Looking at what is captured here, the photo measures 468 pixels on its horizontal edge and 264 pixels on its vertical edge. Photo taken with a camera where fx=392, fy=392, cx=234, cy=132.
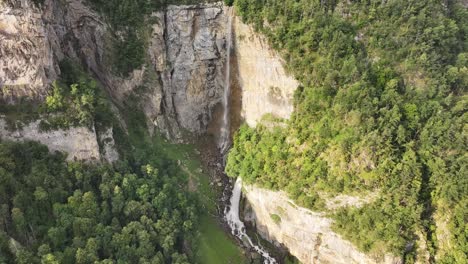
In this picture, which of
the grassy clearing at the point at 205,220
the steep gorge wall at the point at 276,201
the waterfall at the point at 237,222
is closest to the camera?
the steep gorge wall at the point at 276,201

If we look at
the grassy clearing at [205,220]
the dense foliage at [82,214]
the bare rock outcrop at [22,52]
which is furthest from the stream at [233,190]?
the bare rock outcrop at [22,52]

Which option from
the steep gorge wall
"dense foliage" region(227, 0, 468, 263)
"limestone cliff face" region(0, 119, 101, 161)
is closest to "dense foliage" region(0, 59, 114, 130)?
"limestone cliff face" region(0, 119, 101, 161)

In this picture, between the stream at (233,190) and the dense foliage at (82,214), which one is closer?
the dense foliage at (82,214)

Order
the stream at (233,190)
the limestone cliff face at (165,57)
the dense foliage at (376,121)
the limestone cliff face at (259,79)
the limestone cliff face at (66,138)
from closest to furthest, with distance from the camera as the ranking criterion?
the dense foliage at (376,121), the limestone cliff face at (66,138), the limestone cliff face at (165,57), the stream at (233,190), the limestone cliff face at (259,79)

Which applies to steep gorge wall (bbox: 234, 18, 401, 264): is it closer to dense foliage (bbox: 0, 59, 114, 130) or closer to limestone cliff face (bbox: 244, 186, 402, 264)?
limestone cliff face (bbox: 244, 186, 402, 264)

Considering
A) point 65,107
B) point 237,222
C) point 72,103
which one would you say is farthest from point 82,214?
point 237,222

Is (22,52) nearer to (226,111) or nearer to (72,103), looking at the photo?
(72,103)

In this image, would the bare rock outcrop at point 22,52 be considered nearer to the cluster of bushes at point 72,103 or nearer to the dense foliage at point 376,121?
the cluster of bushes at point 72,103
